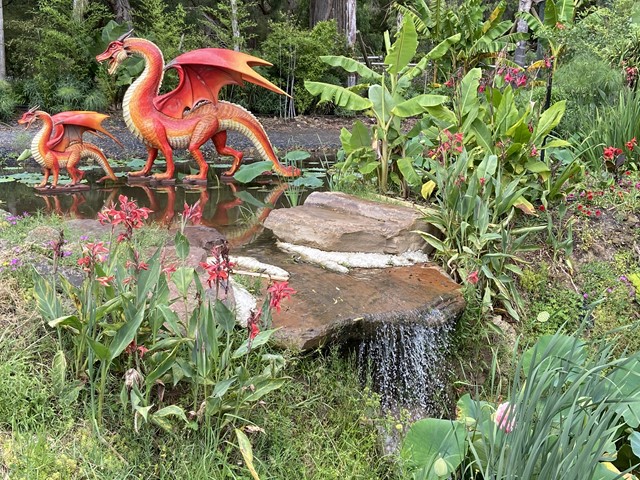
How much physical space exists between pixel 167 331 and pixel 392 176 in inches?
126

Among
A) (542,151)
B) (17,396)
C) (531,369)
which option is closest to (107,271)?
(17,396)

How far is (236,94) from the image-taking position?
596 inches

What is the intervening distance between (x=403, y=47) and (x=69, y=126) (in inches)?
152

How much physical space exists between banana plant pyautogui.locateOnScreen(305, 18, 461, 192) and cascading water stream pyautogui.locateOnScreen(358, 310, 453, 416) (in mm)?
2166

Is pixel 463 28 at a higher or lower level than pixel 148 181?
higher

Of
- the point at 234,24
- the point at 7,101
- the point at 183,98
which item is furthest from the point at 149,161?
the point at 234,24

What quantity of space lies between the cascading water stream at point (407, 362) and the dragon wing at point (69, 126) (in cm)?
484

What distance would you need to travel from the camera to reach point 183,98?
23.4ft

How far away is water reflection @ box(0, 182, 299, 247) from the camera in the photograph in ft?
18.5

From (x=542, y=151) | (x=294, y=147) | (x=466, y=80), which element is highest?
(x=466, y=80)

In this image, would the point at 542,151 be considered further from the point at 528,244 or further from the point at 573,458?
the point at 573,458

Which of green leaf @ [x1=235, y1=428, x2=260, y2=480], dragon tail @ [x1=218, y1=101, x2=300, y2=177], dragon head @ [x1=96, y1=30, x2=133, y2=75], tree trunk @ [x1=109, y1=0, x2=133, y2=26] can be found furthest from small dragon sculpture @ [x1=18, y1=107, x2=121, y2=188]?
tree trunk @ [x1=109, y1=0, x2=133, y2=26]

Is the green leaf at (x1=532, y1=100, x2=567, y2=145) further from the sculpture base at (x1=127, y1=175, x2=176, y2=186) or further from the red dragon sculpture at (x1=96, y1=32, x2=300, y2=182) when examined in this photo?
the sculpture base at (x1=127, y1=175, x2=176, y2=186)

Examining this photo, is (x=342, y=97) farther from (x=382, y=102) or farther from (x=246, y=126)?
(x=246, y=126)
